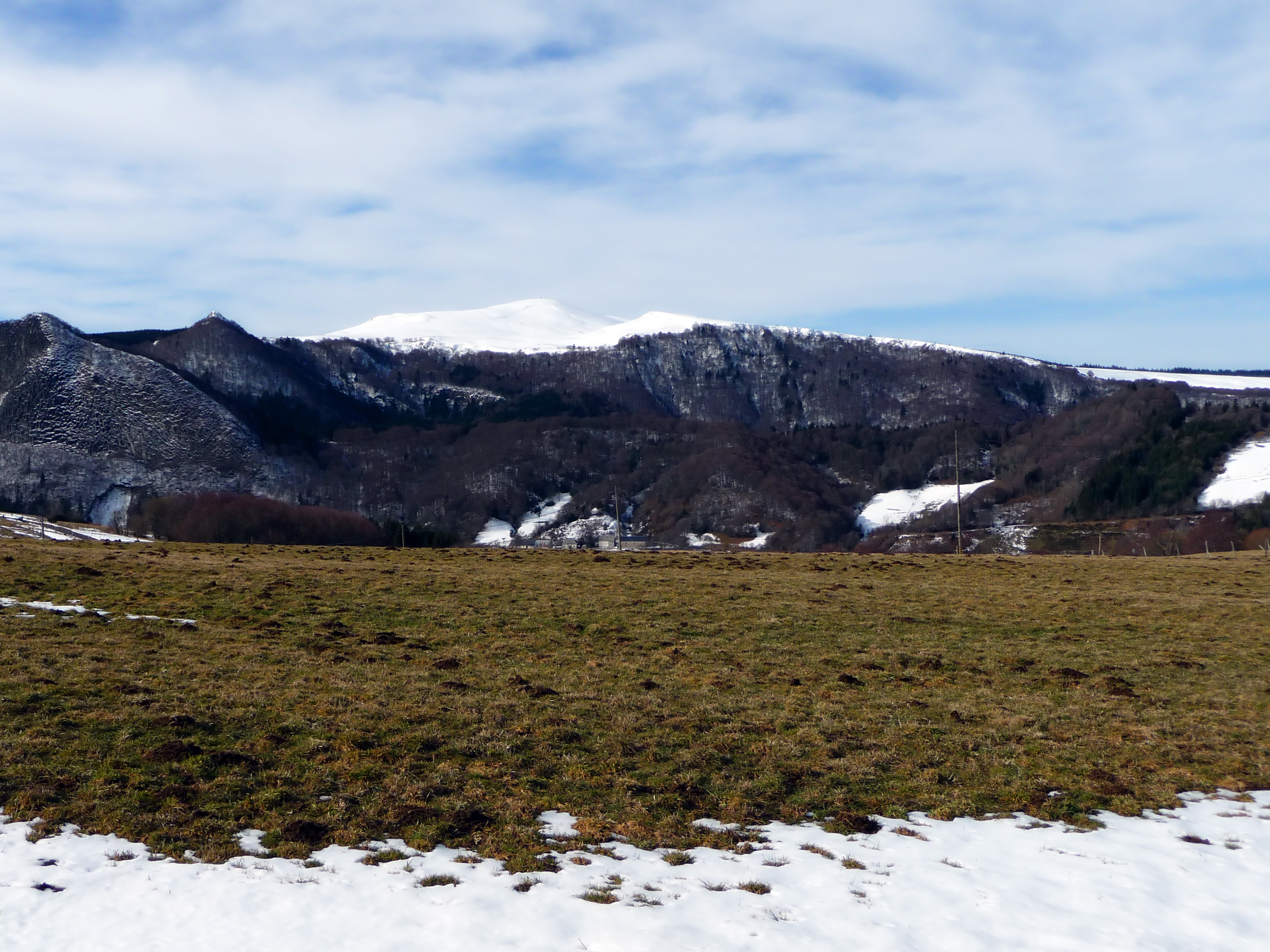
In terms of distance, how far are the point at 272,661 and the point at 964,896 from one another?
50.3ft

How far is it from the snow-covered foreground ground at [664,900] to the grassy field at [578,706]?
677 millimetres

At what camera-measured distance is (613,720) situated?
17.2 metres

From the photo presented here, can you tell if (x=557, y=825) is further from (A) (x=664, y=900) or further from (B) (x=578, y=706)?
(B) (x=578, y=706)

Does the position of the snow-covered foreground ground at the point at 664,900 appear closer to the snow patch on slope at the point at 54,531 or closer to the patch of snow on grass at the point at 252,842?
the patch of snow on grass at the point at 252,842

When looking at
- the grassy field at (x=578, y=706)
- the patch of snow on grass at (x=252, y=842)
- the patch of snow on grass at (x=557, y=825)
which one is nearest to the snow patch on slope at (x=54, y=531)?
the grassy field at (x=578, y=706)

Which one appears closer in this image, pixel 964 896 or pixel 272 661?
pixel 964 896

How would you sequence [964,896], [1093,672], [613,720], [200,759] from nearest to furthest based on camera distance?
[964,896], [200,759], [613,720], [1093,672]

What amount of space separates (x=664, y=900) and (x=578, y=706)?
8.15 metres

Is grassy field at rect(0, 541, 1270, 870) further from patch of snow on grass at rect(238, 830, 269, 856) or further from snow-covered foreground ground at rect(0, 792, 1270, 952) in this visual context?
snow-covered foreground ground at rect(0, 792, 1270, 952)

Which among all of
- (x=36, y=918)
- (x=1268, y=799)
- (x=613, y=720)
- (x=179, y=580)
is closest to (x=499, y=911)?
(x=36, y=918)

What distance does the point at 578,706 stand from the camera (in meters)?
18.1

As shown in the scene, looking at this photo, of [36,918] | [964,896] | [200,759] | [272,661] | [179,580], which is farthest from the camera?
[179,580]

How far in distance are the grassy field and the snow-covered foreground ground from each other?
2.22ft

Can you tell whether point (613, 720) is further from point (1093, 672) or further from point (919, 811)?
point (1093, 672)
